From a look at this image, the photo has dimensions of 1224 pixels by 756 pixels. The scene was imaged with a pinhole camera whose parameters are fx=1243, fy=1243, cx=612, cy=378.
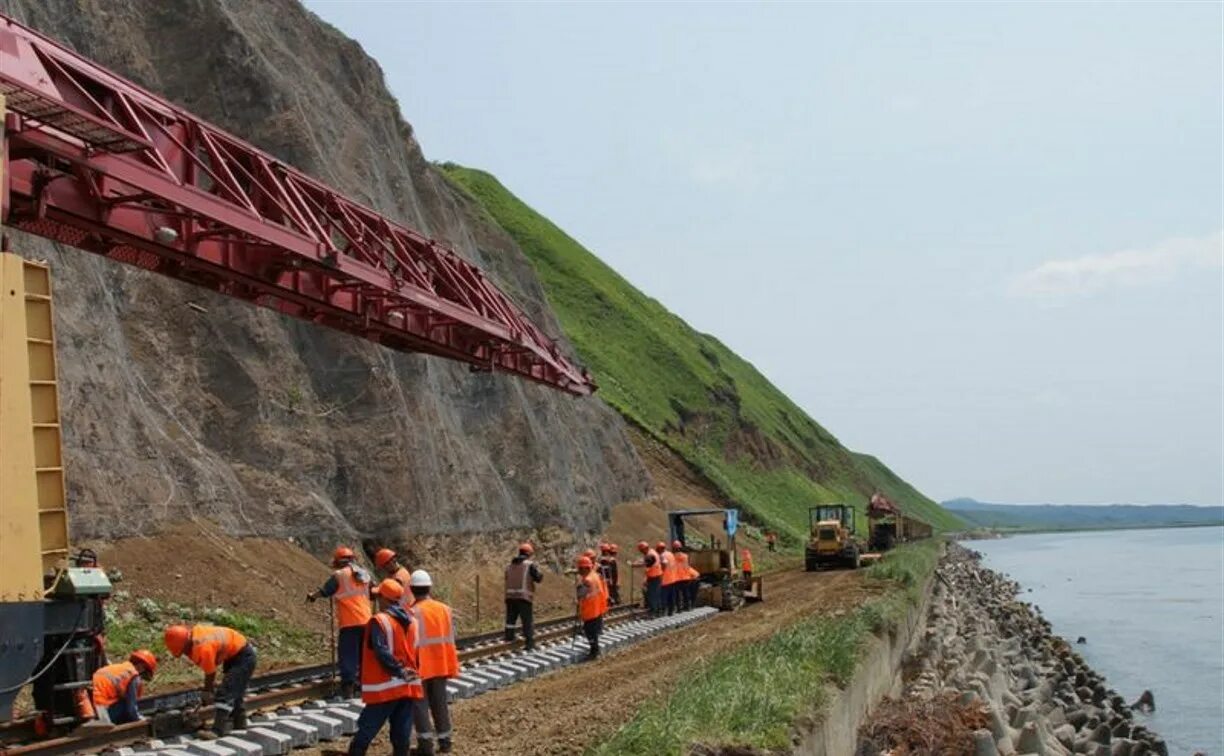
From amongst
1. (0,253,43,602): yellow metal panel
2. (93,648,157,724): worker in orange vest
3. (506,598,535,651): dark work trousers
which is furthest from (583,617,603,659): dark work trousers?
(0,253,43,602): yellow metal panel

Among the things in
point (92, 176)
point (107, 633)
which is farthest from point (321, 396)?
point (92, 176)

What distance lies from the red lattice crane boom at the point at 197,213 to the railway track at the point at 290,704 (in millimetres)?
4670

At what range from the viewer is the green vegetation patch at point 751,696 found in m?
9.16

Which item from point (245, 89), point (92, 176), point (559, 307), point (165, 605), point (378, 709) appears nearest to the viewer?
point (378, 709)

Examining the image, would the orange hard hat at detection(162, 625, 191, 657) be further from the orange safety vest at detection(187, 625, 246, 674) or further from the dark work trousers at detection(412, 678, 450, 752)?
the dark work trousers at detection(412, 678, 450, 752)

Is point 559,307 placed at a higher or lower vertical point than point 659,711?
higher

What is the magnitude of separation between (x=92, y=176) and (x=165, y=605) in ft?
31.1

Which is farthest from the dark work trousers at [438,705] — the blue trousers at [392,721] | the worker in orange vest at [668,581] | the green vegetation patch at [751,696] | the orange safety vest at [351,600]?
the worker in orange vest at [668,581]

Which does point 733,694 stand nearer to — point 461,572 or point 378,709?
point 378,709

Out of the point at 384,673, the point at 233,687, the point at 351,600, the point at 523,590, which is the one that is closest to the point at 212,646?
the point at 233,687

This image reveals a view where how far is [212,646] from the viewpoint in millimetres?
11727

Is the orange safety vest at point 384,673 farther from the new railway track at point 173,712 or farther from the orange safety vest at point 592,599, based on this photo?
the orange safety vest at point 592,599

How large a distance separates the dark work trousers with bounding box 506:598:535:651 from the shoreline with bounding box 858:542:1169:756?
5928 mm

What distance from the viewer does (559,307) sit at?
94188 millimetres
